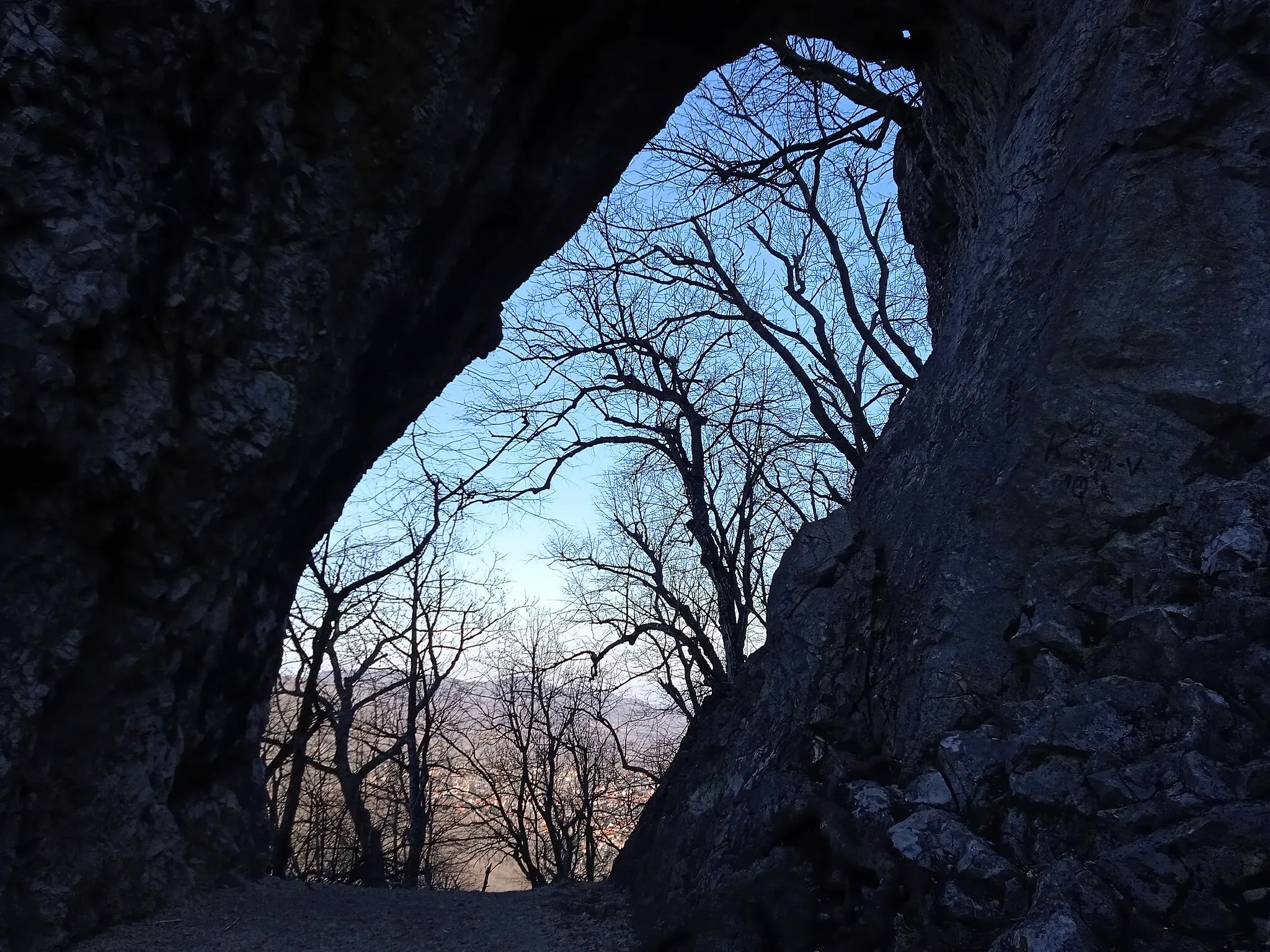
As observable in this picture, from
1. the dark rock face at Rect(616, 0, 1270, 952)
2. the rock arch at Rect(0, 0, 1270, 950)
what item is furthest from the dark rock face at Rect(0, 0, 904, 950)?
the dark rock face at Rect(616, 0, 1270, 952)

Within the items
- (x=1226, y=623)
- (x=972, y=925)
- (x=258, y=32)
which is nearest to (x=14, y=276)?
(x=258, y=32)

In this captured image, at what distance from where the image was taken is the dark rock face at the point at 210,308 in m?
3.25

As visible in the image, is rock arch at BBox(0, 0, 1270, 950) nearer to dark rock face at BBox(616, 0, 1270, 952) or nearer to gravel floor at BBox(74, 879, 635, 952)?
dark rock face at BBox(616, 0, 1270, 952)

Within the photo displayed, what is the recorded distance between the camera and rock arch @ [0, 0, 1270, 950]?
8.99 feet

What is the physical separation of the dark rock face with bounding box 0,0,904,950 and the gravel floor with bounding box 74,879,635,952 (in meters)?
0.25

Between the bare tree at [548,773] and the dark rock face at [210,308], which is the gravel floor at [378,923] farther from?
the bare tree at [548,773]

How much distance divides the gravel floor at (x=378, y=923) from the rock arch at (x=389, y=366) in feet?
0.82

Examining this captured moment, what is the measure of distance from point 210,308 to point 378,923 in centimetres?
330

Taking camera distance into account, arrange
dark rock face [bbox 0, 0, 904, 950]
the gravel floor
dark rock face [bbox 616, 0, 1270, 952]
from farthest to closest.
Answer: the gravel floor
dark rock face [bbox 0, 0, 904, 950]
dark rock face [bbox 616, 0, 1270, 952]

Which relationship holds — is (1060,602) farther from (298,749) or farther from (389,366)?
(298,749)

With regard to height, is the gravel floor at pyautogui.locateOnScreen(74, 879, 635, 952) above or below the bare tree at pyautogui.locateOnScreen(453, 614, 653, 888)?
below

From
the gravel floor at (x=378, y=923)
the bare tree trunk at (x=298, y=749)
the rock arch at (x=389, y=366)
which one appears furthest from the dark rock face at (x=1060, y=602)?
the bare tree trunk at (x=298, y=749)

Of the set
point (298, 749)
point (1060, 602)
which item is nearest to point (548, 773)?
point (298, 749)

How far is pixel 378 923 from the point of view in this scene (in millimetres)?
4008
